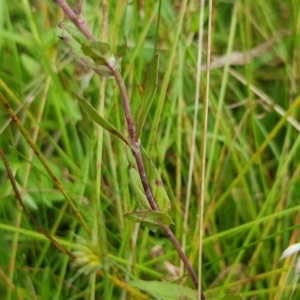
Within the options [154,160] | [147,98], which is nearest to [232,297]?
[147,98]

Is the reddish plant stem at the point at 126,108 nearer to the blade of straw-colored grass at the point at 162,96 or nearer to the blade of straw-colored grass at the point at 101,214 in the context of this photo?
the blade of straw-colored grass at the point at 101,214

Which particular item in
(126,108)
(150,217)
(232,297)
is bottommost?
(232,297)

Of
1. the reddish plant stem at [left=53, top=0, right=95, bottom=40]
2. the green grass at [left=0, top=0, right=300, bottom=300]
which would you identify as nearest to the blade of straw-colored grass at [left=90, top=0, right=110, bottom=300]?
the green grass at [left=0, top=0, right=300, bottom=300]

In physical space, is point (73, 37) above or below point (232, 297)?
above

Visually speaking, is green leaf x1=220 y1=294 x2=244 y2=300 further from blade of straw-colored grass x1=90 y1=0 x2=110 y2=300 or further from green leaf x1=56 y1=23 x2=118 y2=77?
green leaf x1=56 y1=23 x2=118 y2=77

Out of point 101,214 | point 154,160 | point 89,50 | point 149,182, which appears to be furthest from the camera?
point 154,160

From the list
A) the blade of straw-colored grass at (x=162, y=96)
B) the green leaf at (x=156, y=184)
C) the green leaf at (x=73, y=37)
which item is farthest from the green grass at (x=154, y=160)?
the green leaf at (x=73, y=37)

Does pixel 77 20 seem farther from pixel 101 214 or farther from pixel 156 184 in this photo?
pixel 101 214

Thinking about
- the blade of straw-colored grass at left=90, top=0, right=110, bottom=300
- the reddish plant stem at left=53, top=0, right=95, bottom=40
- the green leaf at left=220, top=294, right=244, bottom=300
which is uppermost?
the reddish plant stem at left=53, top=0, right=95, bottom=40
